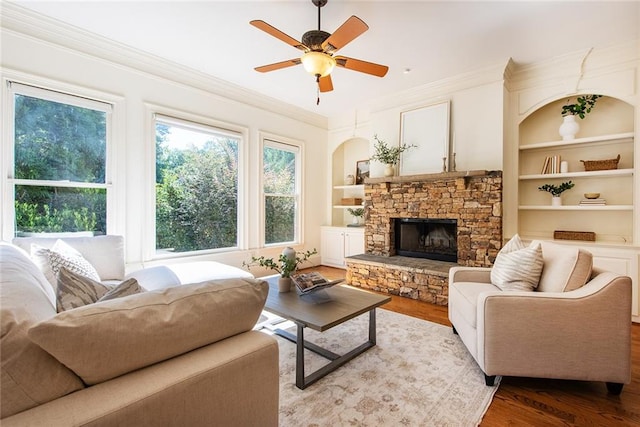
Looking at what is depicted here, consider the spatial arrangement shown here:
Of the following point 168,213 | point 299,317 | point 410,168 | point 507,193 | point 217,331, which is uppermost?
point 410,168

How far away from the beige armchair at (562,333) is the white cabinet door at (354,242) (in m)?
3.24

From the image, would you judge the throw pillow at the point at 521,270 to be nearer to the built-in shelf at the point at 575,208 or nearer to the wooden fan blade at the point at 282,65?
the built-in shelf at the point at 575,208

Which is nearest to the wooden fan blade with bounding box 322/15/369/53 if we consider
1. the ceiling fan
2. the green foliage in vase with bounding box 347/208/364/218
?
the ceiling fan

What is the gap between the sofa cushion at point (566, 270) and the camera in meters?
1.93

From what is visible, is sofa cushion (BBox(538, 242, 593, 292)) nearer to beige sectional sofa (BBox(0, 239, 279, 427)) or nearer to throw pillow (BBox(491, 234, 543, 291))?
throw pillow (BBox(491, 234, 543, 291))

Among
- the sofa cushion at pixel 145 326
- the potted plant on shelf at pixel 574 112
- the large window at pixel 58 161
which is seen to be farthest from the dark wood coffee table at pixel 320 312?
the potted plant on shelf at pixel 574 112

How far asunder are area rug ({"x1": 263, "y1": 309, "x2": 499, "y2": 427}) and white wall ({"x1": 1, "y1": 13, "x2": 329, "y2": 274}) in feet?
7.57

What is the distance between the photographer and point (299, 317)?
1980 mm

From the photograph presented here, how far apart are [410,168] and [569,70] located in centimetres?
206

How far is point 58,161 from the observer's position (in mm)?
2934

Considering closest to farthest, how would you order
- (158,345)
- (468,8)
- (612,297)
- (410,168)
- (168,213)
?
(158,345)
(612,297)
(468,8)
(168,213)
(410,168)

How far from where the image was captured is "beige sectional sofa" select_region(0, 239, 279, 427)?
75 cm

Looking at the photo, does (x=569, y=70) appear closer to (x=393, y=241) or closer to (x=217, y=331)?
(x=393, y=241)

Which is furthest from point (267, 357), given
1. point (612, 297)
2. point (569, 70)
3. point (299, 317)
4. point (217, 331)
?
point (569, 70)
